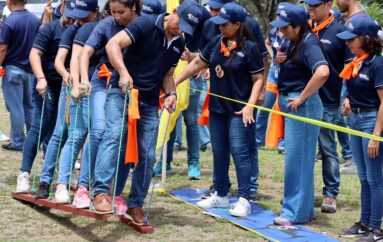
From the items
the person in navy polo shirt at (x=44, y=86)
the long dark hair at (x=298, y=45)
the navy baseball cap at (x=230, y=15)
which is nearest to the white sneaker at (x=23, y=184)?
the person in navy polo shirt at (x=44, y=86)

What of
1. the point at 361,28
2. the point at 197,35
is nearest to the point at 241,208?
the point at 361,28

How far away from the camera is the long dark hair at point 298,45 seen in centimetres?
657

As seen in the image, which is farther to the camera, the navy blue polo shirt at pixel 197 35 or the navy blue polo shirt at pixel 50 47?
the navy blue polo shirt at pixel 197 35

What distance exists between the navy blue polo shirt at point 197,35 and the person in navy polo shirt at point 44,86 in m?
1.76

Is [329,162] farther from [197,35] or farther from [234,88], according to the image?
[197,35]

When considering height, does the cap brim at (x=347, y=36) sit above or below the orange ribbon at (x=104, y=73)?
above

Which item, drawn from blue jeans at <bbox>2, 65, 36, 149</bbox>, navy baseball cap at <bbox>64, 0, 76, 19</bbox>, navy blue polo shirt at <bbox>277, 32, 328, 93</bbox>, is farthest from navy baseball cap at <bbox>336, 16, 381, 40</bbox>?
blue jeans at <bbox>2, 65, 36, 149</bbox>

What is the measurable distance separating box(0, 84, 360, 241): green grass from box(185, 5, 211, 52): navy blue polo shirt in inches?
62.0

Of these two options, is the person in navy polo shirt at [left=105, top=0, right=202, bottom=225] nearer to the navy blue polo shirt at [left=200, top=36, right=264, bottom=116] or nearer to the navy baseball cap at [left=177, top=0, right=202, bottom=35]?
the navy blue polo shirt at [left=200, top=36, right=264, bottom=116]

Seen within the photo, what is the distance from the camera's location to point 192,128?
8.91m

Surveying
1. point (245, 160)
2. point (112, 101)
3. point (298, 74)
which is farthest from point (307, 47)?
point (112, 101)

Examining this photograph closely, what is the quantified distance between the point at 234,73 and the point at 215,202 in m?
1.25

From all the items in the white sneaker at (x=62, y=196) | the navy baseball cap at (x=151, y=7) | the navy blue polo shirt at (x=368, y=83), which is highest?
the navy baseball cap at (x=151, y=7)

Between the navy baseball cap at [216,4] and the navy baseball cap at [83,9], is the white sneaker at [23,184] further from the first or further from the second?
the navy baseball cap at [216,4]
